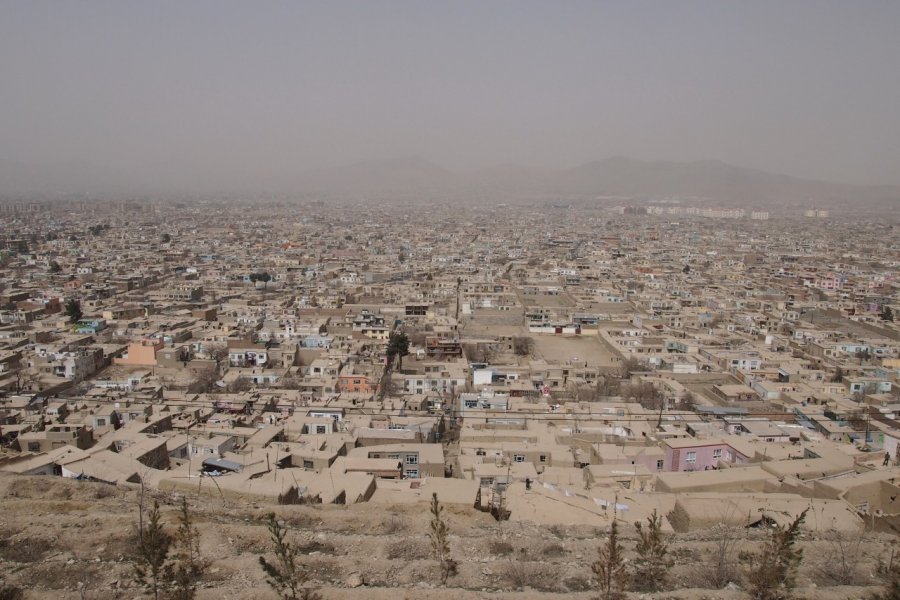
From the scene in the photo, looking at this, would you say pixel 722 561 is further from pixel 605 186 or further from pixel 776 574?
pixel 605 186

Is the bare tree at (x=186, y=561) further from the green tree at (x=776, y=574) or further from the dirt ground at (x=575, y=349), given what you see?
the dirt ground at (x=575, y=349)

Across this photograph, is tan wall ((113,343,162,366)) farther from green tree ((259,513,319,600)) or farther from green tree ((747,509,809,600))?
green tree ((747,509,809,600))

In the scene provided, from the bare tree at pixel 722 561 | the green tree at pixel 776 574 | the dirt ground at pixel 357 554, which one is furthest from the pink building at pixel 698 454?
the green tree at pixel 776 574

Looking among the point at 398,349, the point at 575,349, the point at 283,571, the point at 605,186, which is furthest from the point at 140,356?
the point at 605,186

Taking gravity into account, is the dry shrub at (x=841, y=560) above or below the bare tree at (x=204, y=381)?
above

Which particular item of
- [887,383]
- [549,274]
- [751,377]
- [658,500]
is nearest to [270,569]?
[658,500]

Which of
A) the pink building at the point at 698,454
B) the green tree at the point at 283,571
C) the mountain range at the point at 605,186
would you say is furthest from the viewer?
the mountain range at the point at 605,186

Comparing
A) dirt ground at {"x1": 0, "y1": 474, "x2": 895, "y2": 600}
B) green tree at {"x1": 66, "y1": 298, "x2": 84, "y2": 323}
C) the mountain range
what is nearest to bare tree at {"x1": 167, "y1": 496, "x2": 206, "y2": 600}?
dirt ground at {"x1": 0, "y1": 474, "x2": 895, "y2": 600}
